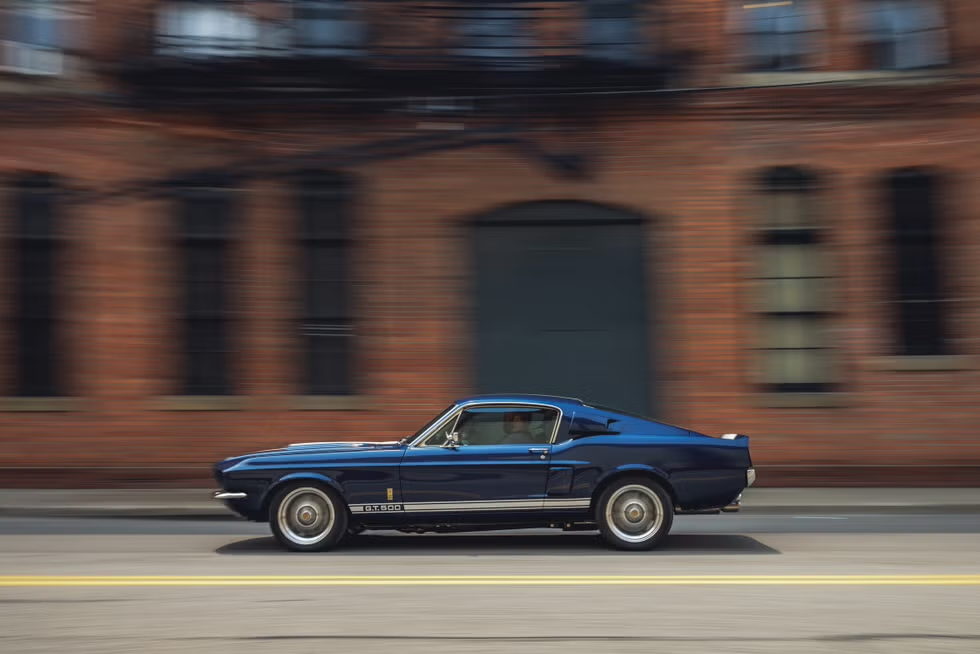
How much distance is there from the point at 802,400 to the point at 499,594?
9.14 m

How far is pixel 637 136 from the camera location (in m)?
15.8

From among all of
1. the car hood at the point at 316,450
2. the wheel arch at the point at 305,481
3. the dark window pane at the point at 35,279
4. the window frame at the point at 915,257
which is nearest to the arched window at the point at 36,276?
the dark window pane at the point at 35,279

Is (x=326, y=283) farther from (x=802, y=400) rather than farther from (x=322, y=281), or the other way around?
(x=802, y=400)

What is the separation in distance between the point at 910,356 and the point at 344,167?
8.12m

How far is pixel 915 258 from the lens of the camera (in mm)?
15664

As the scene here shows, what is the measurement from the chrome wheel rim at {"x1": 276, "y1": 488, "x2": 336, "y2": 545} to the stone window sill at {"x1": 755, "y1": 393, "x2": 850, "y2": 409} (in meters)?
7.72

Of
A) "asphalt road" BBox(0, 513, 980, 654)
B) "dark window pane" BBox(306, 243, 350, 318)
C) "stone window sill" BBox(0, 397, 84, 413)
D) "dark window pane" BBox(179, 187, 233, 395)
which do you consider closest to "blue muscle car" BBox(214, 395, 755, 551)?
"asphalt road" BBox(0, 513, 980, 654)

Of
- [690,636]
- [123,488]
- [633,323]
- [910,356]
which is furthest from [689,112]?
[690,636]

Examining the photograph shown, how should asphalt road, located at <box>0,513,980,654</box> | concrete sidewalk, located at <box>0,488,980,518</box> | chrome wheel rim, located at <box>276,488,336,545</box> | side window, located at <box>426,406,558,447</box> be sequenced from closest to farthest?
asphalt road, located at <box>0,513,980,654</box> → chrome wheel rim, located at <box>276,488,336,545</box> → side window, located at <box>426,406,558,447</box> → concrete sidewalk, located at <box>0,488,980,518</box>

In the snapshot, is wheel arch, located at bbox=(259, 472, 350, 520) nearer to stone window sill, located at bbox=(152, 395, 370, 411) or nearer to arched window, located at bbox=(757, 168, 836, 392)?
stone window sill, located at bbox=(152, 395, 370, 411)

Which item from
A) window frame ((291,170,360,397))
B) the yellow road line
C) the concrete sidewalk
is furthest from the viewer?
window frame ((291,170,360,397))

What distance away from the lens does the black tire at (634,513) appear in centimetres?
973

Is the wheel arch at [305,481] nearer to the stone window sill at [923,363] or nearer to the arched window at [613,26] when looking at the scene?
the arched window at [613,26]

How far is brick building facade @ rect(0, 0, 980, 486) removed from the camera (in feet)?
50.9
